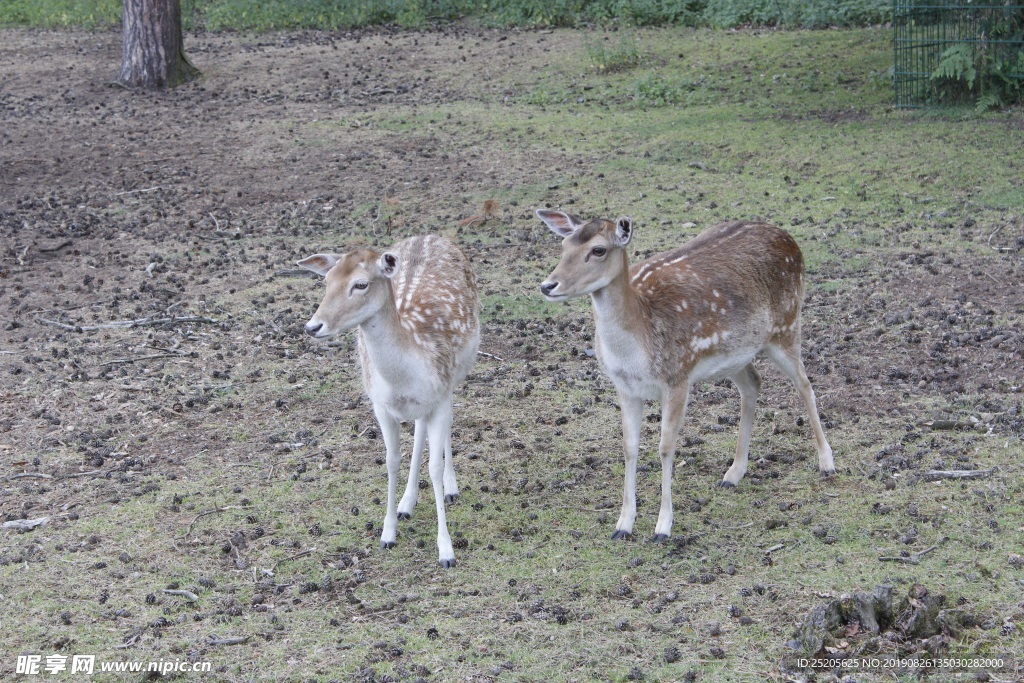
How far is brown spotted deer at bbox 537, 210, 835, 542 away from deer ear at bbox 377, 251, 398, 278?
682 mm

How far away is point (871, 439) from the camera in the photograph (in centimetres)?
625

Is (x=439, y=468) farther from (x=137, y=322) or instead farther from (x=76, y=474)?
(x=137, y=322)

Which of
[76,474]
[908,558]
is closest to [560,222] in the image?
[908,558]

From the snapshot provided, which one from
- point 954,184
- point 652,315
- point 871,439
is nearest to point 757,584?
point 652,315

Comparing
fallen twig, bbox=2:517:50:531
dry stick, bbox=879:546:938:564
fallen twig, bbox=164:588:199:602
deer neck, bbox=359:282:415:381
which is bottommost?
dry stick, bbox=879:546:938:564

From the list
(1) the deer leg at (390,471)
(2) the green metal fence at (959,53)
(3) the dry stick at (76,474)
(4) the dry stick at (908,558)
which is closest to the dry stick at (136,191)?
(3) the dry stick at (76,474)

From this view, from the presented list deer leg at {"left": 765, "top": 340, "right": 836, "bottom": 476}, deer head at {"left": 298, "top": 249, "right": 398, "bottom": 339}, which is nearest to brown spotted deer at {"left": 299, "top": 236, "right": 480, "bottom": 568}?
deer head at {"left": 298, "top": 249, "right": 398, "bottom": 339}

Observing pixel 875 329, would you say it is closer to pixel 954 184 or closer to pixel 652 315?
pixel 652 315

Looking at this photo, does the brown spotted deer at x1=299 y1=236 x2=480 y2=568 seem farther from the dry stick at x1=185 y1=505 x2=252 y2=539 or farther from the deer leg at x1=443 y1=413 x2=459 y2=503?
the dry stick at x1=185 y1=505 x2=252 y2=539

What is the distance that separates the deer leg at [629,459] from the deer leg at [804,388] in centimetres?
95

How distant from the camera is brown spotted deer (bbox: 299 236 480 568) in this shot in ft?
16.6

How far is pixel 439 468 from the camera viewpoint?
215 inches

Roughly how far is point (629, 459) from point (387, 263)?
1.51 m

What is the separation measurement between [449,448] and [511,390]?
1.53 m
